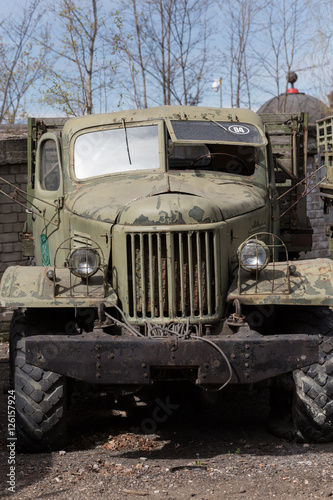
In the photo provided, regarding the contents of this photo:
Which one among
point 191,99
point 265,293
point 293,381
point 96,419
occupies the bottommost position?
point 96,419

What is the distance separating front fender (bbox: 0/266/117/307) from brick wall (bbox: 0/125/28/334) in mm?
4558

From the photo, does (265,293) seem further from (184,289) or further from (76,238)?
(76,238)

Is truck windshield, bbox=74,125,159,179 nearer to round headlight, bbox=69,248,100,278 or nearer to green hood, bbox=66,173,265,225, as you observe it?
green hood, bbox=66,173,265,225

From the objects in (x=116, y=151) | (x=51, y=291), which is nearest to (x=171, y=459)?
(x=51, y=291)

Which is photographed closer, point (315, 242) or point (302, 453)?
point (302, 453)

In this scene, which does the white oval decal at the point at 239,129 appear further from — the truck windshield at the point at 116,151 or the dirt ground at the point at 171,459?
the dirt ground at the point at 171,459

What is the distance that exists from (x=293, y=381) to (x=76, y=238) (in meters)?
1.93

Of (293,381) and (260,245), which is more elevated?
(260,245)

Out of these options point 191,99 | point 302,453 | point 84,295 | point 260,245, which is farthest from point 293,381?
point 191,99

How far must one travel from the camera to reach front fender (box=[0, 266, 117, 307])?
5.01 m

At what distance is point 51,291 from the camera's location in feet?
16.8

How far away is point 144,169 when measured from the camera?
6.25 meters

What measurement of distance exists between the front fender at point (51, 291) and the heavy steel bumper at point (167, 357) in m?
0.41

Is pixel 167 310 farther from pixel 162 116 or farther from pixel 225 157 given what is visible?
pixel 162 116
